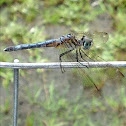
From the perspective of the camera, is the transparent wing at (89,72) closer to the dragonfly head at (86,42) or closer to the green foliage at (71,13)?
the dragonfly head at (86,42)

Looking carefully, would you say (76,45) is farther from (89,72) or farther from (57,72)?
(57,72)

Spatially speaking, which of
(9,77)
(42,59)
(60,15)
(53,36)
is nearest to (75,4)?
(60,15)

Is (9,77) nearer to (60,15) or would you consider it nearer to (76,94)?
(76,94)

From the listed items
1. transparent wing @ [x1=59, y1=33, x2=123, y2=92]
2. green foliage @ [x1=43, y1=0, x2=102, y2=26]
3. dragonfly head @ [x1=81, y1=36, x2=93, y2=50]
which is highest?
green foliage @ [x1=43, y1=0, x2=102, y2=26]

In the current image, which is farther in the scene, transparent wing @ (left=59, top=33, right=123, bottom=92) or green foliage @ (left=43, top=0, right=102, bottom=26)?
green foliage @ (left=43, top=0, right=102, bottom=26)

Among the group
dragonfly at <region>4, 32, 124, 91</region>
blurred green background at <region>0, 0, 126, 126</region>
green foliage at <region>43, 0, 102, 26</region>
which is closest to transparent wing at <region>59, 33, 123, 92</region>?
dragonfly at <region>4, 32, 124, 91</region>

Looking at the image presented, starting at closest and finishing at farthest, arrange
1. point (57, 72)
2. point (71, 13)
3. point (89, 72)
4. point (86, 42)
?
point (89, 72)
point (86, 42)
point (57, 72)
point (71, 13)

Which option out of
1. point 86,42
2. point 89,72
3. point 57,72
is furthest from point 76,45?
point 57,72

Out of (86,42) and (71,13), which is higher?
(71,13)

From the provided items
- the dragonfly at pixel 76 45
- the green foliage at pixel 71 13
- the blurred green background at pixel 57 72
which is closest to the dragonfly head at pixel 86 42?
the dragonfly at pixel 76 45

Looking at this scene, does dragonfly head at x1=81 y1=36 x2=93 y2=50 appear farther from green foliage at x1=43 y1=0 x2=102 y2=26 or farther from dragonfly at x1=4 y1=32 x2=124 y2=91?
green foliage at x1=43 y1=0 x2=102 y2=26
